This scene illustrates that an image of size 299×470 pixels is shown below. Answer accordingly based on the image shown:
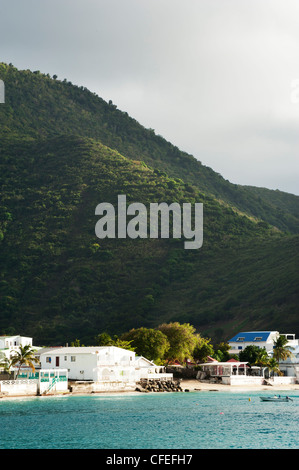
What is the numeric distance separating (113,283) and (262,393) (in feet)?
266

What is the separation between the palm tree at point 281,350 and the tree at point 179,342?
13604 millimetres

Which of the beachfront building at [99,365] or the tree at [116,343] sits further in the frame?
the tree at [116,343]

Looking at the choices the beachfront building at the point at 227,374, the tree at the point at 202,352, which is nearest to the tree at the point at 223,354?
the tree at the point at 202,352

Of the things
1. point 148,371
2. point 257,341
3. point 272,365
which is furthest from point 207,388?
point 257,341

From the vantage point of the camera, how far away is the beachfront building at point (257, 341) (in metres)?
117

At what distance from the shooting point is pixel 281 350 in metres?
109

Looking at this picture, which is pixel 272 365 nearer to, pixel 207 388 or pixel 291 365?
pixel 291 365

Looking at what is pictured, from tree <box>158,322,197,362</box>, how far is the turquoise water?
1006 inches

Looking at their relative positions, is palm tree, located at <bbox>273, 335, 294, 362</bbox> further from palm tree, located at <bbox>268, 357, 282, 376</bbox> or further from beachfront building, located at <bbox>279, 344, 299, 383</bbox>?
palm tree, located at <bbox>268, 357, 282, 376</bbox>

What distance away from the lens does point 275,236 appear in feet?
630

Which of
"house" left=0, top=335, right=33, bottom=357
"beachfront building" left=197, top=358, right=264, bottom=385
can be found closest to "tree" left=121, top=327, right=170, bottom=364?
"beachfront building" left=197, top=358, right=264, bottom=385

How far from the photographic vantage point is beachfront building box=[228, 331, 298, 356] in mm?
117081

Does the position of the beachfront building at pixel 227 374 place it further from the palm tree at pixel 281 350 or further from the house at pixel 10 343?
the house at pixel 10 343
